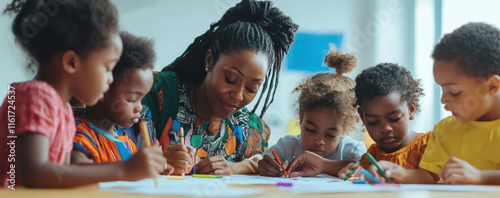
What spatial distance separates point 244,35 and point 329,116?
0.45m

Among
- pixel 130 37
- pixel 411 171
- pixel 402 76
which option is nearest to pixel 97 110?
pixel 130 37

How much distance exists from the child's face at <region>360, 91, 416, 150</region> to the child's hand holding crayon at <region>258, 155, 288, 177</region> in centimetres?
30

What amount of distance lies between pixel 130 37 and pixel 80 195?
0.57 meters

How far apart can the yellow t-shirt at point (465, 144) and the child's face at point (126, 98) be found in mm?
705

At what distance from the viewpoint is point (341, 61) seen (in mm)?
1749

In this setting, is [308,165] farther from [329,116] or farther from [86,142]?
[86,142]

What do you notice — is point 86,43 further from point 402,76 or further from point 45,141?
point 402,76

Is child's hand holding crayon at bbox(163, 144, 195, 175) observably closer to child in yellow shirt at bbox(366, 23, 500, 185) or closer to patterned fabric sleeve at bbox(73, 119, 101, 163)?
patterned fabric sleeve at bbox(73, 119, 101, 163)

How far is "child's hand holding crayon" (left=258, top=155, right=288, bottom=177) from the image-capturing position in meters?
1.37

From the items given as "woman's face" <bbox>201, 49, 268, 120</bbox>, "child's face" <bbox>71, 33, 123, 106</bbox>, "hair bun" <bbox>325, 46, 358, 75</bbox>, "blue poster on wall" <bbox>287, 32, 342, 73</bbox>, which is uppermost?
"blue poster on wall" <bbox>287, 32, 342, 73</bbox>

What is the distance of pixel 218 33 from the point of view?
4.92ft

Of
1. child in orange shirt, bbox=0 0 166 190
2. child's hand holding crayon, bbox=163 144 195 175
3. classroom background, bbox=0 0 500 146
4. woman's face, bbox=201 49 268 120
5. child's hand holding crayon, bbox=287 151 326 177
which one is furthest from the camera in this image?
classroom background, bbox=0 0 500 146

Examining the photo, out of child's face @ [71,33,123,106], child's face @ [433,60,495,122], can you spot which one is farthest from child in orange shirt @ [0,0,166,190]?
child's face @ [433,60,495,122]

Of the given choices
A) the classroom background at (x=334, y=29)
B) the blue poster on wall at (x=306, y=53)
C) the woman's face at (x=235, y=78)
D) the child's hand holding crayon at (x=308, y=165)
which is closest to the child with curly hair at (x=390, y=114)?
the child's hand holding crayon at (x=308, y=165)
